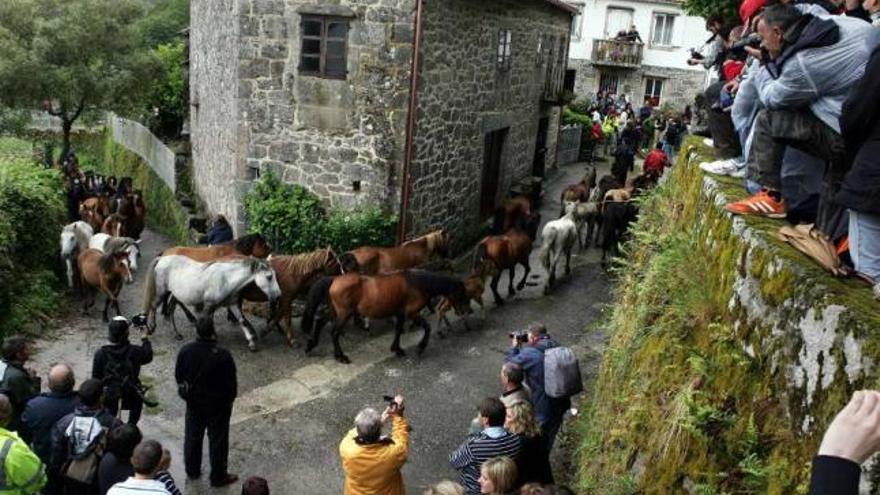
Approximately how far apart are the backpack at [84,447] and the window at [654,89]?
110ft

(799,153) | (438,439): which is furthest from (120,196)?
(799,153)

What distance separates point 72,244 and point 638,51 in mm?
28474

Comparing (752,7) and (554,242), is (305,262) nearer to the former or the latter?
(554,242)

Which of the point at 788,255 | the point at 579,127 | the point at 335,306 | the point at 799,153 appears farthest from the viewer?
the point at 579,127

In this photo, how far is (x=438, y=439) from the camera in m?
8.34

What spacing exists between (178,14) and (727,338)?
56609 millimetres

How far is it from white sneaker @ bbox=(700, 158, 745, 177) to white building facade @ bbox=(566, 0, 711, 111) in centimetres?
2969

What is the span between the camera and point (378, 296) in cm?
1004

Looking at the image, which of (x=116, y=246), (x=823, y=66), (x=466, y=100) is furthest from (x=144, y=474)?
(x=466, y=100)

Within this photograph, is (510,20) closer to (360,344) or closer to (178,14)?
(360,344)

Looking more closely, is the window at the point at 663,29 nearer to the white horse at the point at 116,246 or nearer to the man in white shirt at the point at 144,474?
the white horse at the point at 116,246

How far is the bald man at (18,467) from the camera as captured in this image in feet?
15.3

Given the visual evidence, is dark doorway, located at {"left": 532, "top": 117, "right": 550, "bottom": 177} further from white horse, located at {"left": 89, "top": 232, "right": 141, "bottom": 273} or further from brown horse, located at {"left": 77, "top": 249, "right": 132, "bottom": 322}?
brown horse, located at {"left": 77, "top": 249, "right": 132, "bottom": 322}

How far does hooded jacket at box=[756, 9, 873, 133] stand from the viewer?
4.10 m
